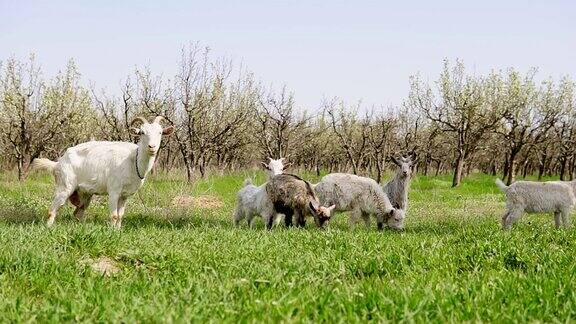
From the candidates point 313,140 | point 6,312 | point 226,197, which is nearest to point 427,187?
point 226,197

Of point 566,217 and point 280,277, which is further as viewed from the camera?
point 566,217

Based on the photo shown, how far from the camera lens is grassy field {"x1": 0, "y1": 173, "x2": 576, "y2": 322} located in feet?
12.9

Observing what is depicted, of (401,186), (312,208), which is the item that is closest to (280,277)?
(312,208)

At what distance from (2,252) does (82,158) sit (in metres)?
5.78

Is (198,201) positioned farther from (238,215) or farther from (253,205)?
(253,205)

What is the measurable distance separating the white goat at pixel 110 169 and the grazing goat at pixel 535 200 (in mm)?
7858

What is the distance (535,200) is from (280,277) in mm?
9801

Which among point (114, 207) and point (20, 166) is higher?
point (114, 207)

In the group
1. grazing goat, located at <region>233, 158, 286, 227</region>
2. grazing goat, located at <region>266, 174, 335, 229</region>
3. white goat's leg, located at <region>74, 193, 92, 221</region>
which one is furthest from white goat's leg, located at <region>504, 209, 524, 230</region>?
white goat's leg, located at <region>74, 193, 92, 221</region>

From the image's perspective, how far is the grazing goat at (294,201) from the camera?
11952mm

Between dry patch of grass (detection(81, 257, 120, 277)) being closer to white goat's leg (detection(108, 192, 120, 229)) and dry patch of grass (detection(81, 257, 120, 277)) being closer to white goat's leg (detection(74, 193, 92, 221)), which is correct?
white goat's leg (detection(108, 192, 120, 229))

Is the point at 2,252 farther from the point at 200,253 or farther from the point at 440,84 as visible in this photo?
the point at 440,84

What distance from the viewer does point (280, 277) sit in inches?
206

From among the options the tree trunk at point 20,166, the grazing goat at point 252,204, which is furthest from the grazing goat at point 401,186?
the tree trunk at point 20,166
